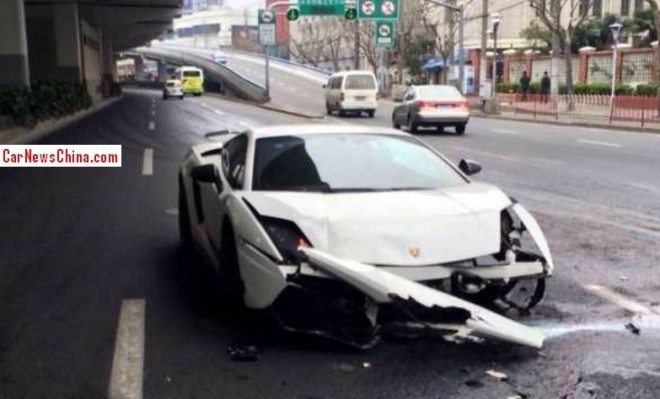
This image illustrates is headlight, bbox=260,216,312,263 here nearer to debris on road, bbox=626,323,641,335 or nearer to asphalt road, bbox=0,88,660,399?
asphalt road, bbox=0,88,660,399

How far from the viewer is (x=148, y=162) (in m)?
16.6

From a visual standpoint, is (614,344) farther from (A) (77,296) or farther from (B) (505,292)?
(A) (77,296)

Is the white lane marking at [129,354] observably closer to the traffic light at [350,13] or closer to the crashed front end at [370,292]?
the crashed front end at [370,292]

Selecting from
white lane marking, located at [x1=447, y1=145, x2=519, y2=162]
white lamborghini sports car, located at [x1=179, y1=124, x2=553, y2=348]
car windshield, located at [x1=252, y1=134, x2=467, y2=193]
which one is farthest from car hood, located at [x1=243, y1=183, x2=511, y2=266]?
white lane marking, located at [x1=447, y1=145, x2=519, y2=162]

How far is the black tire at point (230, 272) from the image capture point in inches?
220

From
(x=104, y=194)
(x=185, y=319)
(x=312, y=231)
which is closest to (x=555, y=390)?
(x=312, y=231)

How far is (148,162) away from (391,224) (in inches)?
478

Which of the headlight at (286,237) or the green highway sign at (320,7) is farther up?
the green highway sign at (320,7)

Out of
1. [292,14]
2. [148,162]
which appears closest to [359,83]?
[292,14]

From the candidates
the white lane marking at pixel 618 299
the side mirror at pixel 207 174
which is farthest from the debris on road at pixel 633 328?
the side mirror at pixel 207 174

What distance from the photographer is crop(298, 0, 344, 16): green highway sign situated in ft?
137

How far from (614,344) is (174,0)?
39.9 metres

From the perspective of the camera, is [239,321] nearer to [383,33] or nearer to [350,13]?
[350,13]

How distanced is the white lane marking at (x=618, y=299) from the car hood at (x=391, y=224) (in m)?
1.33
